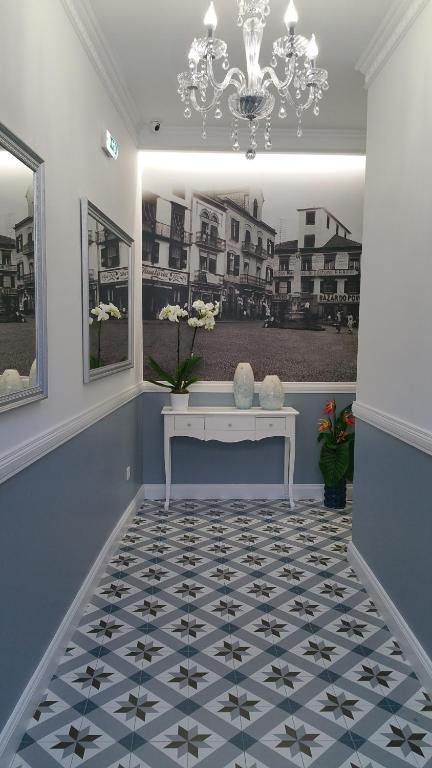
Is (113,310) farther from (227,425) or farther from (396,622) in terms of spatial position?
(396,622)

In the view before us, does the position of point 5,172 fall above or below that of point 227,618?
above

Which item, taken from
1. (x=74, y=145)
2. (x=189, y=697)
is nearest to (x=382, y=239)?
(x=74, y=145)

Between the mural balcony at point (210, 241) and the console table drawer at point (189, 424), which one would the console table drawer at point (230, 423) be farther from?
the mural balcony at point (210, 241)

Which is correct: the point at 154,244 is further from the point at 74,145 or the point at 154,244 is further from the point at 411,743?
the point at 411,743

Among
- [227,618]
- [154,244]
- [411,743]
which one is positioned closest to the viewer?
[411,743]

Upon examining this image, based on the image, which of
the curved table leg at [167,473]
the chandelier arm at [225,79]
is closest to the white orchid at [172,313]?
the curved table leg at [167,473]

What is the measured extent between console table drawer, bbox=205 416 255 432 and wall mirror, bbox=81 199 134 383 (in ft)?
2.57

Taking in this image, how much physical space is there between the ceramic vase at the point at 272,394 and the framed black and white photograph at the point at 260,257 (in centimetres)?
21

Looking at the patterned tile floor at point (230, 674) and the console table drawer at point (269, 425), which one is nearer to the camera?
the patterned tile floor at point (230, 674)

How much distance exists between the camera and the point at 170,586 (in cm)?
286

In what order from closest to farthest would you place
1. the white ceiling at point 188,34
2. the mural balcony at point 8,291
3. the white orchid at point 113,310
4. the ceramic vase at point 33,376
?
the mural balcony at point 8,291 → the ceramic vase at point 33,376 → the white ceiling at point 188,34 → the white orchid at point 113,310

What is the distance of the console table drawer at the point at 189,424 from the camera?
4062mm

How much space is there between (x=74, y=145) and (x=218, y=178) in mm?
2078

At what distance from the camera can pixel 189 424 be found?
160 inches
